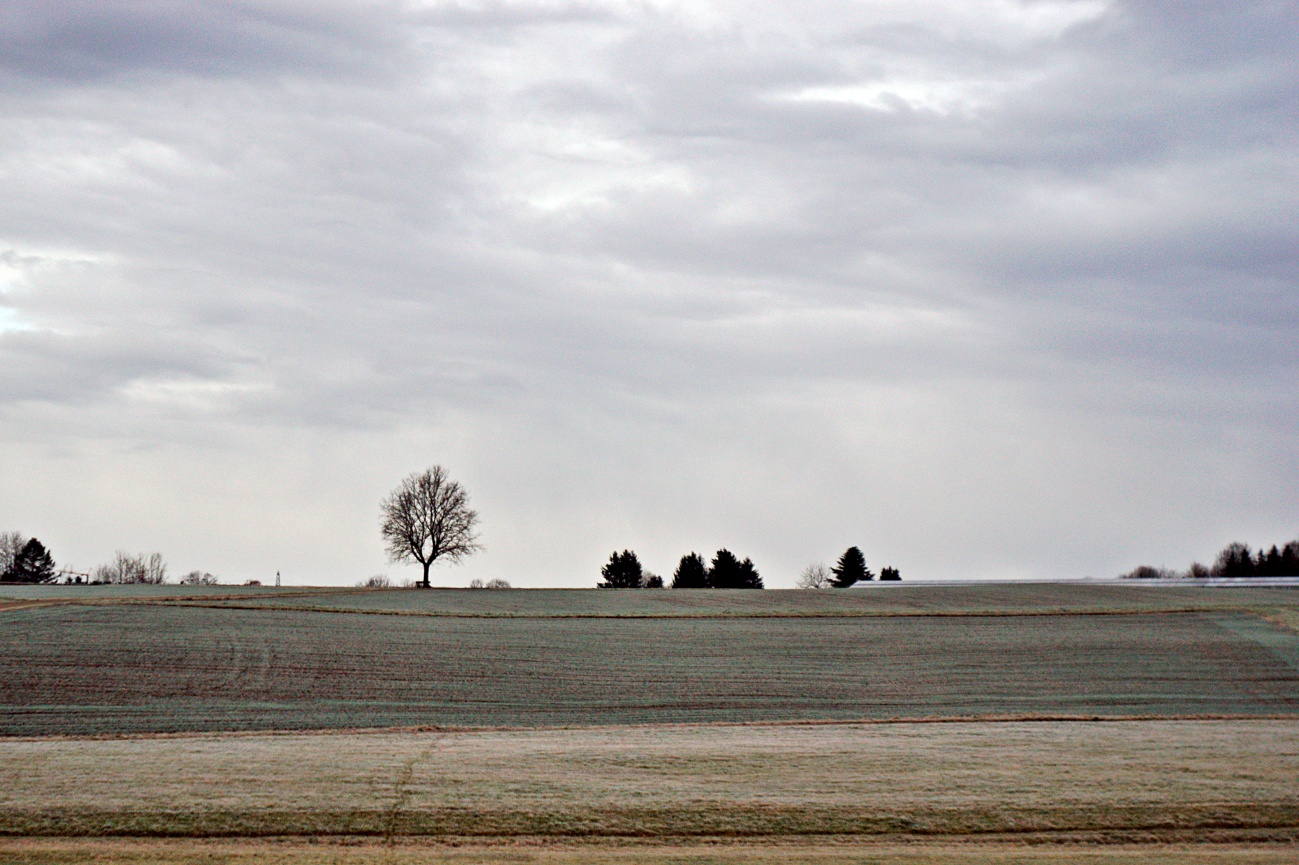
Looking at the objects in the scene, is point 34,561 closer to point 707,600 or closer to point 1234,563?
point 707,600

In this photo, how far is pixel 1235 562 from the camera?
149625 millimetres

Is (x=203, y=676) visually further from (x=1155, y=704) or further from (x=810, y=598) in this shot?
(x=810, y=598)

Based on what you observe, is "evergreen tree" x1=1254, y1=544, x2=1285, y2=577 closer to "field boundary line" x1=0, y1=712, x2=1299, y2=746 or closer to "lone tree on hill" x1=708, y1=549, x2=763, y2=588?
"lone tree on hill" x1=708, y1=549, x2=763, y2=588

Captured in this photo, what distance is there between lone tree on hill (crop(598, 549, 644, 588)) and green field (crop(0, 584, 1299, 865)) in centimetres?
8225

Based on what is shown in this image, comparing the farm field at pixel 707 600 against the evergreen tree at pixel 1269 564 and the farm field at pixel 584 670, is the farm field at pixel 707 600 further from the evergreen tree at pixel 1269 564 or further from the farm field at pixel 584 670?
the evergreen tree at pixel 1269 564

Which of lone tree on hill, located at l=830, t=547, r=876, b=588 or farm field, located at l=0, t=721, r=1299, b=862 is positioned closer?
farm field, located at l=0, t=721, r=1299, b=862

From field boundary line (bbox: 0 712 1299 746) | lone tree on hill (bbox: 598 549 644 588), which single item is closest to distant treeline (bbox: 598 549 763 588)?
lone tree on hill (bbox: 598 549 644 588)

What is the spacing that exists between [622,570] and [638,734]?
115002mm

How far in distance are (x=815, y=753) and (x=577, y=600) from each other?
46646mm

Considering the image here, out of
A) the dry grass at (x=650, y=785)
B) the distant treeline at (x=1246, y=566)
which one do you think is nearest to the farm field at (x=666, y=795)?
the dry grass at (x=650, y=785)

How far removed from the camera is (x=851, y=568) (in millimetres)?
134875

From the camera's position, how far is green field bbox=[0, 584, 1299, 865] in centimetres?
1864

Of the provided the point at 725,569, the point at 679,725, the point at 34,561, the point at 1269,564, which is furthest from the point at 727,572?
the point at 679,725

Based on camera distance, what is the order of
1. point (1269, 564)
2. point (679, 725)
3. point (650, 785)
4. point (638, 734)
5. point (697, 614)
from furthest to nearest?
point (1269, 564) → point (697, 614) → point (679, 725) → point (638, 734) → point (650, 785)
